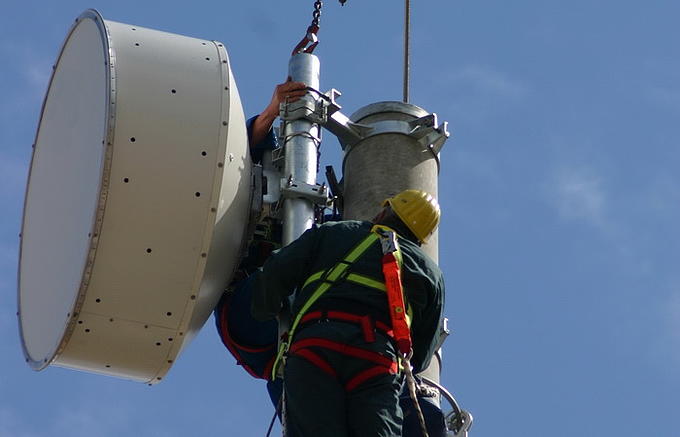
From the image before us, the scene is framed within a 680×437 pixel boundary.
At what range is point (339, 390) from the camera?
7734mm

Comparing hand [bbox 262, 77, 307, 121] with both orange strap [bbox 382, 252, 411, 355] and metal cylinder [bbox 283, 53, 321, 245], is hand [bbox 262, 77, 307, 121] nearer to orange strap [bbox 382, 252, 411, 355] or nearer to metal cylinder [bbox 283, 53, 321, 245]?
metal cylinder [bbox 283, 53, 321, 245]

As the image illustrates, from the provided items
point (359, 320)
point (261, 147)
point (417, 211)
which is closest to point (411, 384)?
point (359, 320)

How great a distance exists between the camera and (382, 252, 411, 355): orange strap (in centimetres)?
781

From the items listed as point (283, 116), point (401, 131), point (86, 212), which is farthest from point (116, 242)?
point (401, 131)

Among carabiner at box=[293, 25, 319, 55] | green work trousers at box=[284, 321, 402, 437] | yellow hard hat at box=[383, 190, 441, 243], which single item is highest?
carabiner at box=[293, 25, 319, 55]

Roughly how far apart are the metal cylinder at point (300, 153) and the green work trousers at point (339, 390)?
1.05 m

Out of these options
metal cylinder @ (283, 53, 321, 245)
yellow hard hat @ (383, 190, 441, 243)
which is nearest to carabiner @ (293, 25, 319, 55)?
metal cylinder @ (283, 53, 321, 245)

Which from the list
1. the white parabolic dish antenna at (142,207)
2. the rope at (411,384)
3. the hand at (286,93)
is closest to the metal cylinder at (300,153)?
the hand at (286,93)

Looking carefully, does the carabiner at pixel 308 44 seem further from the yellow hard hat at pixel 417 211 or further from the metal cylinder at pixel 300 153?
the yellow hard hat at pixel 417 211

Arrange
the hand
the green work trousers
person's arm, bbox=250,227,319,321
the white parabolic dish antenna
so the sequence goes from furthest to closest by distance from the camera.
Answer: the hand, the white parabolic dish antenna, person's arm, bbox=250,227,319,321, the green work trousers

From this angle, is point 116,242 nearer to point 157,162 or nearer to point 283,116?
point 157,162

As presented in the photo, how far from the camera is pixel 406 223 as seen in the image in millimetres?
8555

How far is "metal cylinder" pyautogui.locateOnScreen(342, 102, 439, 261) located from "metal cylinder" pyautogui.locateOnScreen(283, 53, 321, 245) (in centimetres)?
48

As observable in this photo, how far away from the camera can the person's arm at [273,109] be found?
934cm
